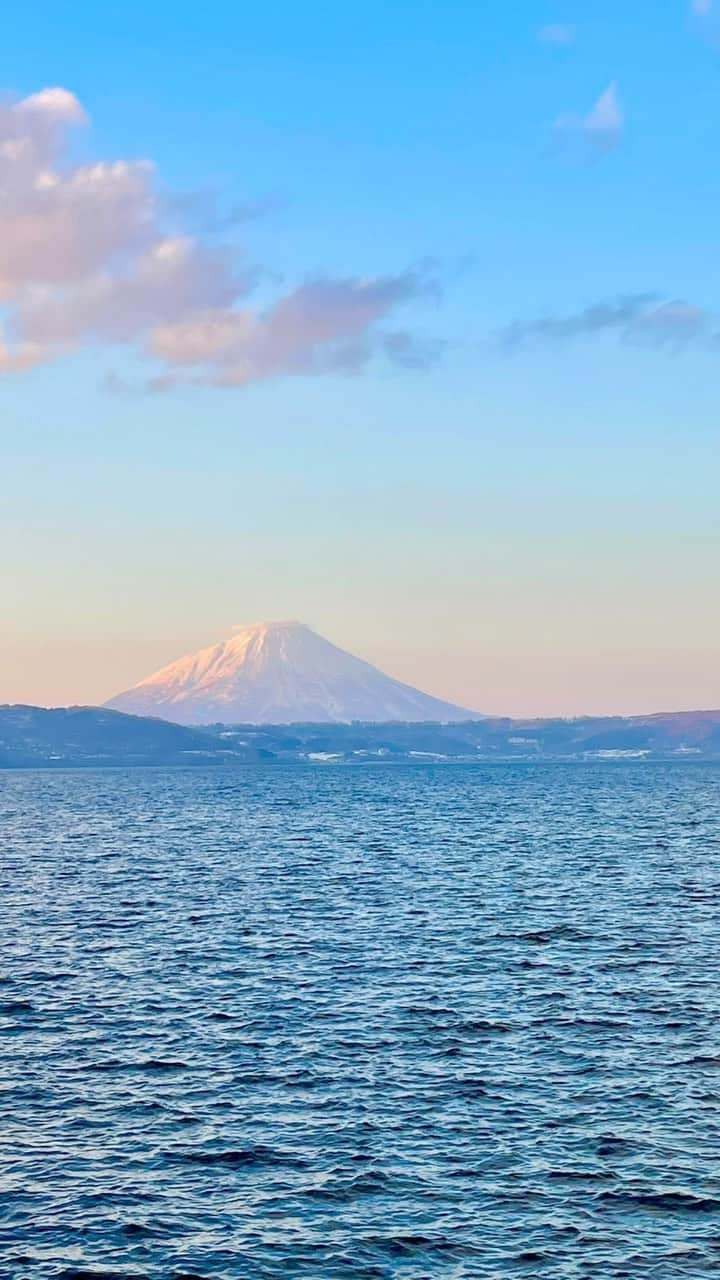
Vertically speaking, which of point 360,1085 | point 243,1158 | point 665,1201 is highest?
point 360,1085

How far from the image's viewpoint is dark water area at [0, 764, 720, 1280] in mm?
31797

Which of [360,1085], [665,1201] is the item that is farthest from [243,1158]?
[665,1201]

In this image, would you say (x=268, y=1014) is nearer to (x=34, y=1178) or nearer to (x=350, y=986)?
(x=350, y=986)

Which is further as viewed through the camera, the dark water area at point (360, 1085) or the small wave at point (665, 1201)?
the small wave at point (665, 1201)

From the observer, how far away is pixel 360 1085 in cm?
4419

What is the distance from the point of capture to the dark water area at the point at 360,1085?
31797 millimetres

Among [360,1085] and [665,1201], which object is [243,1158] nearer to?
[360,1085]

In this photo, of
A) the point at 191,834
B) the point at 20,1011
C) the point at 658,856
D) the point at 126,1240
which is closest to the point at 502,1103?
the point at 126,1240

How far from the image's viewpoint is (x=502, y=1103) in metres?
42.1

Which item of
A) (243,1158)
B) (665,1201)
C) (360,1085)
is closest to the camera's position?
(665,1201)

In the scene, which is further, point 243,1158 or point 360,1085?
point 360,1085

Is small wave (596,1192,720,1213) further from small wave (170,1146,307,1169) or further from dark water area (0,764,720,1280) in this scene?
small wave (170,1146,307,1169)

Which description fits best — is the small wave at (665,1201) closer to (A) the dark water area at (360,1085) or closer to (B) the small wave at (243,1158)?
(A) the dark water area at (360,1085)

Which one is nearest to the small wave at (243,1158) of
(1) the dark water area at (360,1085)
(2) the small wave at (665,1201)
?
(1) the dark water area at (360,1085)
